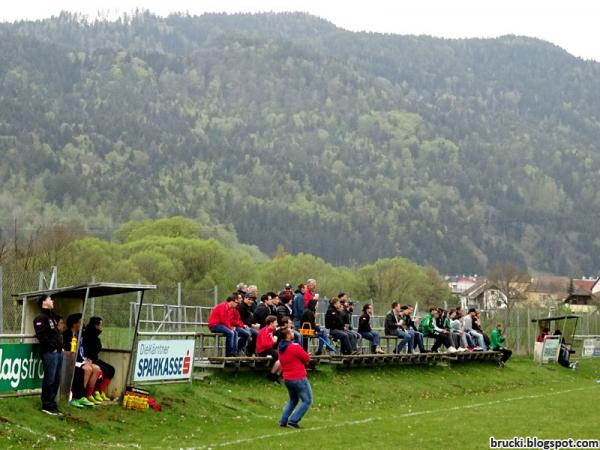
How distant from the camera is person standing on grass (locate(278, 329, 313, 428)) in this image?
23.1 meters

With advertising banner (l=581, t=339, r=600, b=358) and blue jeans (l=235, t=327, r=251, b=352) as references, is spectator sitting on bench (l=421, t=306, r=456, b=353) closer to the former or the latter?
blue jeans (l=235, t=327, r=251, b=352)

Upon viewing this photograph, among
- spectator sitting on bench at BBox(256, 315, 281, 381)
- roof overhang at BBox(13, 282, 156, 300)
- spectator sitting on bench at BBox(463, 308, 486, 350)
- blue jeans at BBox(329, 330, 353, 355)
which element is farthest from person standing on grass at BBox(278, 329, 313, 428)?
spectator sitting on bench at BBox(463, 308, 486, 350)

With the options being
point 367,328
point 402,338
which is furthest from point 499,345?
point 367,328

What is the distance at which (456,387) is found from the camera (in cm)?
3797

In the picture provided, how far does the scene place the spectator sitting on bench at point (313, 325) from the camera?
112 ft

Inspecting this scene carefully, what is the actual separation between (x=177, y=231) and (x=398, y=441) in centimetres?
10220

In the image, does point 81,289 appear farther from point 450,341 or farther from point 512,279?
point 512,279

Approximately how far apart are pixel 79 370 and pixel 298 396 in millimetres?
4176

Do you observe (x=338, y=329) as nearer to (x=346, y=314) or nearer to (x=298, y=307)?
(x=346, y=314)

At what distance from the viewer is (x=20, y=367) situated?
72.4ft

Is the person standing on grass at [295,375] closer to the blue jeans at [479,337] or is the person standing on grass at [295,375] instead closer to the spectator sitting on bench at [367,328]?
the spectator sitting on bench at [367,328]

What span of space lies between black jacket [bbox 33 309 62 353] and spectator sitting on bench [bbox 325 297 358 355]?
1466 cm

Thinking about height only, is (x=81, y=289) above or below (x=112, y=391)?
above

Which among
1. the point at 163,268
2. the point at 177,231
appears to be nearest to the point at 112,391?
the point at 163,268
